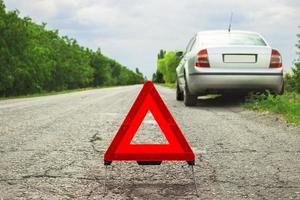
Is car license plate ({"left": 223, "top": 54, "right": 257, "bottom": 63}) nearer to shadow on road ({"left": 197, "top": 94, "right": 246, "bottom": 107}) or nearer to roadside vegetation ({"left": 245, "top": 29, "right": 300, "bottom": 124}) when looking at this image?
roadside vegetation ({"left": 245, "top": 29, "right": 300, "bottom": 124})

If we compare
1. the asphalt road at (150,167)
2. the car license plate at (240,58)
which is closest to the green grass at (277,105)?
the car license plate at (240,58)

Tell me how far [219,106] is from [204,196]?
306 inches

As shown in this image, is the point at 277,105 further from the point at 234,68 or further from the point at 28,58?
the point at 28,58

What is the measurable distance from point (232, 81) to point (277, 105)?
1097mm

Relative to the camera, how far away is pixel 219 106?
1098 centimetres

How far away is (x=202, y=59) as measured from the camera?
10016 millimetres

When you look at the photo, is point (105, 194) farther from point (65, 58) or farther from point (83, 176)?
point (65, 58)

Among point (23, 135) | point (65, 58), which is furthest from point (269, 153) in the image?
point (65, 58)

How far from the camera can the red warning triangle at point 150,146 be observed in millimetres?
3621

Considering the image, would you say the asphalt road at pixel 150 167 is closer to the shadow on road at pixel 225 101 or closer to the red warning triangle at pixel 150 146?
the red warning triangle at pixel 150 146

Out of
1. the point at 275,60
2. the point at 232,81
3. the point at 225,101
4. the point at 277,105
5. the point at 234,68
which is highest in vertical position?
the point at 275,60

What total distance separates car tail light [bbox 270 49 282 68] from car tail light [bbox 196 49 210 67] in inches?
52.9

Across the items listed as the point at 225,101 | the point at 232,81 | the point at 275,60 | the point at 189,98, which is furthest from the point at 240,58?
the point at 225,101

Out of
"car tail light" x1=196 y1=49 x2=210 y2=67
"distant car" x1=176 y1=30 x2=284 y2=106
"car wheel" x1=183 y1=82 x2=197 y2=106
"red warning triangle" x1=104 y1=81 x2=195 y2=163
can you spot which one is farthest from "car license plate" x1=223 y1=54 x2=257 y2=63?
"red warning triangle" x1=104 y1=81 x2=195 y2=163
